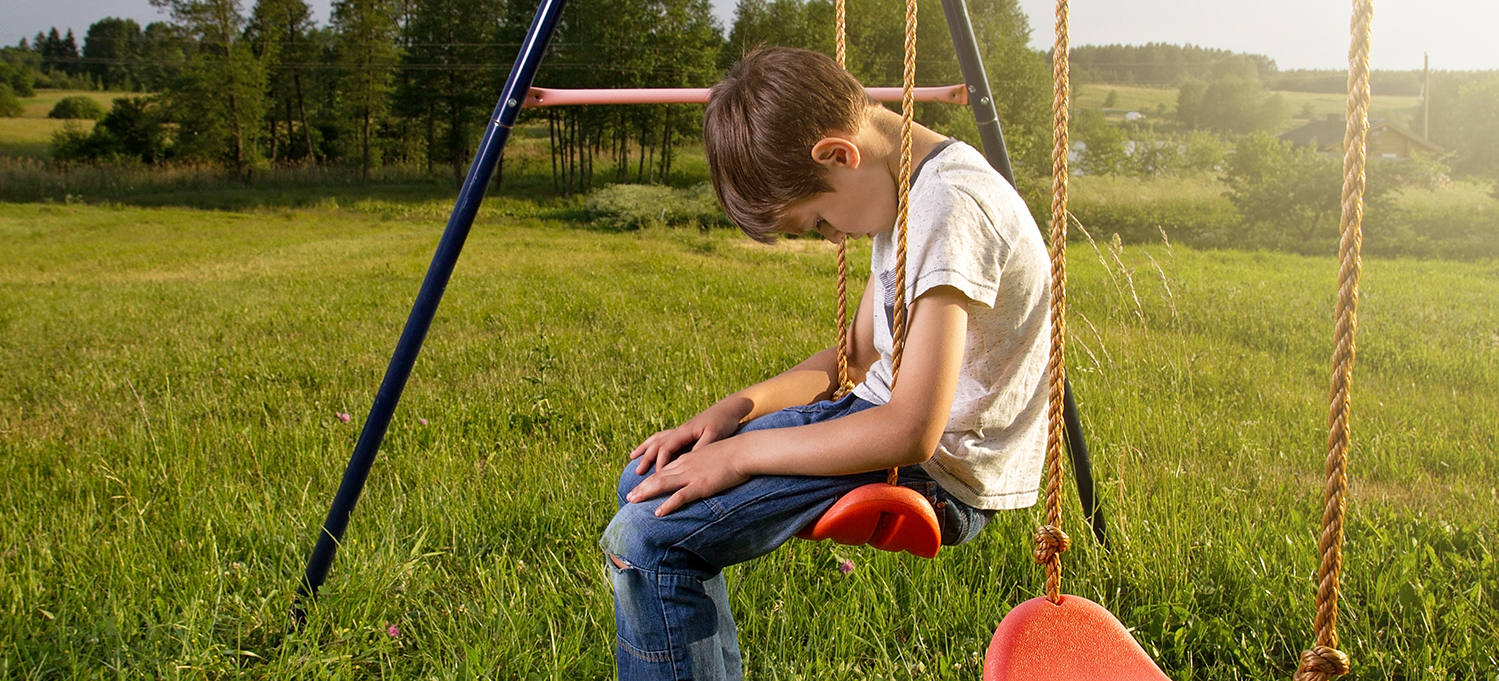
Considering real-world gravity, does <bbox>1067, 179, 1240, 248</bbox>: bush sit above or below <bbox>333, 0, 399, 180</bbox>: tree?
below

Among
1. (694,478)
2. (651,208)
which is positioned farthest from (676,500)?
(651,208)

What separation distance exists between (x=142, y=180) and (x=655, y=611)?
2402 centimetres

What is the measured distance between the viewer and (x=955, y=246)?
97 centimetres

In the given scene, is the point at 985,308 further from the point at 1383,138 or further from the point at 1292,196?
the point at 1383,138

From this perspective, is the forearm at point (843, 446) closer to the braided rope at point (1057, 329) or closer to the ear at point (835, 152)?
the braided rope at point (1057, 329)

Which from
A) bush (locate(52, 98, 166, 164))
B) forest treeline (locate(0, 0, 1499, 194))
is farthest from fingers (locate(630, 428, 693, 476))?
bush (locate(52, 98, 166, 164))

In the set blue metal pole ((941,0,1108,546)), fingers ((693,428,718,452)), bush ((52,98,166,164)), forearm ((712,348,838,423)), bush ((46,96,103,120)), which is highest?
bush ((46,96,103,120))

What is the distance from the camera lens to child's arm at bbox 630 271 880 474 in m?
1.29

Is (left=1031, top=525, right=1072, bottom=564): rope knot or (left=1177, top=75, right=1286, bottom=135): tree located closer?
(left=1031, top=525, right=1072, bottom=564): rope knot

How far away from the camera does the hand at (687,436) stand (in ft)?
4.18

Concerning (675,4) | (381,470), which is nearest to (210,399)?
(381,470)

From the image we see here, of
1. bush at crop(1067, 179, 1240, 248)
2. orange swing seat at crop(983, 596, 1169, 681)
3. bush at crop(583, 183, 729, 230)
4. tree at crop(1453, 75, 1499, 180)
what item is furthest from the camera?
tree at crop(1453, 75, 1499, 180)

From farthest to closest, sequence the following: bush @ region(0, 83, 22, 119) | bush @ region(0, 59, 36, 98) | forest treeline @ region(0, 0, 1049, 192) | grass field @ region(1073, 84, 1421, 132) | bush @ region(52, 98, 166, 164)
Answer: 1. grass field @ region(1073, 84, 1421, 132)
2. bush @ region(0, 59, 36, 98)
3. bush @ region(0, 83, 22, 119)
4. bush @ region(52, 98, 166, 164)
5. forest treeline @ region(0, 0, 1049, 192)

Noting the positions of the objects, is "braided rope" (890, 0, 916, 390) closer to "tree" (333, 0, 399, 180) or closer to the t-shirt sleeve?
the t-shirt sleeve
